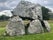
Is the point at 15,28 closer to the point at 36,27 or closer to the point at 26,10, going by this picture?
the point at 36,27

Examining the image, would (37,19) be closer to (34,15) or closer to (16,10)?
(34,15)

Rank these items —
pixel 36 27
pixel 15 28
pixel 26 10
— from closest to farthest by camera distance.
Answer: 1. pixel 15 28
2. pixel 36 27
3. pixel 26 10

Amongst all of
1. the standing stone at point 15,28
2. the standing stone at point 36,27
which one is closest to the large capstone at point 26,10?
the standing stone at point 36,27

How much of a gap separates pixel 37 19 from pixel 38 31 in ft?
6.37

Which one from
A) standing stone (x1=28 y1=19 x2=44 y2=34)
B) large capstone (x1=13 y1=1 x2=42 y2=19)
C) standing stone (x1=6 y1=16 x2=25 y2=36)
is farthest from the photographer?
large capstone (x1=13 y1=1 x2=42 y2=19)

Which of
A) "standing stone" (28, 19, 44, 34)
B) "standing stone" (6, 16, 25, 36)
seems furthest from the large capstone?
"standing stone" (6, 16, 25, 36)

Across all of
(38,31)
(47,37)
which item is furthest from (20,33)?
(47,37)

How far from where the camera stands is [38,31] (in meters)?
24.1

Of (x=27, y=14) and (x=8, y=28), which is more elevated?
(x=27, y=14)

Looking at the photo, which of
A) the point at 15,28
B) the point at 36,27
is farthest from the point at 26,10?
the point at 15,28

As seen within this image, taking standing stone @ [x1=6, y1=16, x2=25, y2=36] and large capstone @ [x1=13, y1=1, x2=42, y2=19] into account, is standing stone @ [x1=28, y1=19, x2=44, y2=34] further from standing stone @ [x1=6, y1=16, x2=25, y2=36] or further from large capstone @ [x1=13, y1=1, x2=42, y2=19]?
large capstone @ [x1=13, y1=1, x2=42, y2=19]

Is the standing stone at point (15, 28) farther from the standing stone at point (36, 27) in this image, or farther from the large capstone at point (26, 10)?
the large capstone at point (26, 10)

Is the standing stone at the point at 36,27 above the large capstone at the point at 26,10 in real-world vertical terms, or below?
below

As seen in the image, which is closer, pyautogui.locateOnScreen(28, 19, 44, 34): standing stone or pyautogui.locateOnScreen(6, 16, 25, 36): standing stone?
pyautogui.locateOnScreen(6, 16, 25, 36): standing stone
